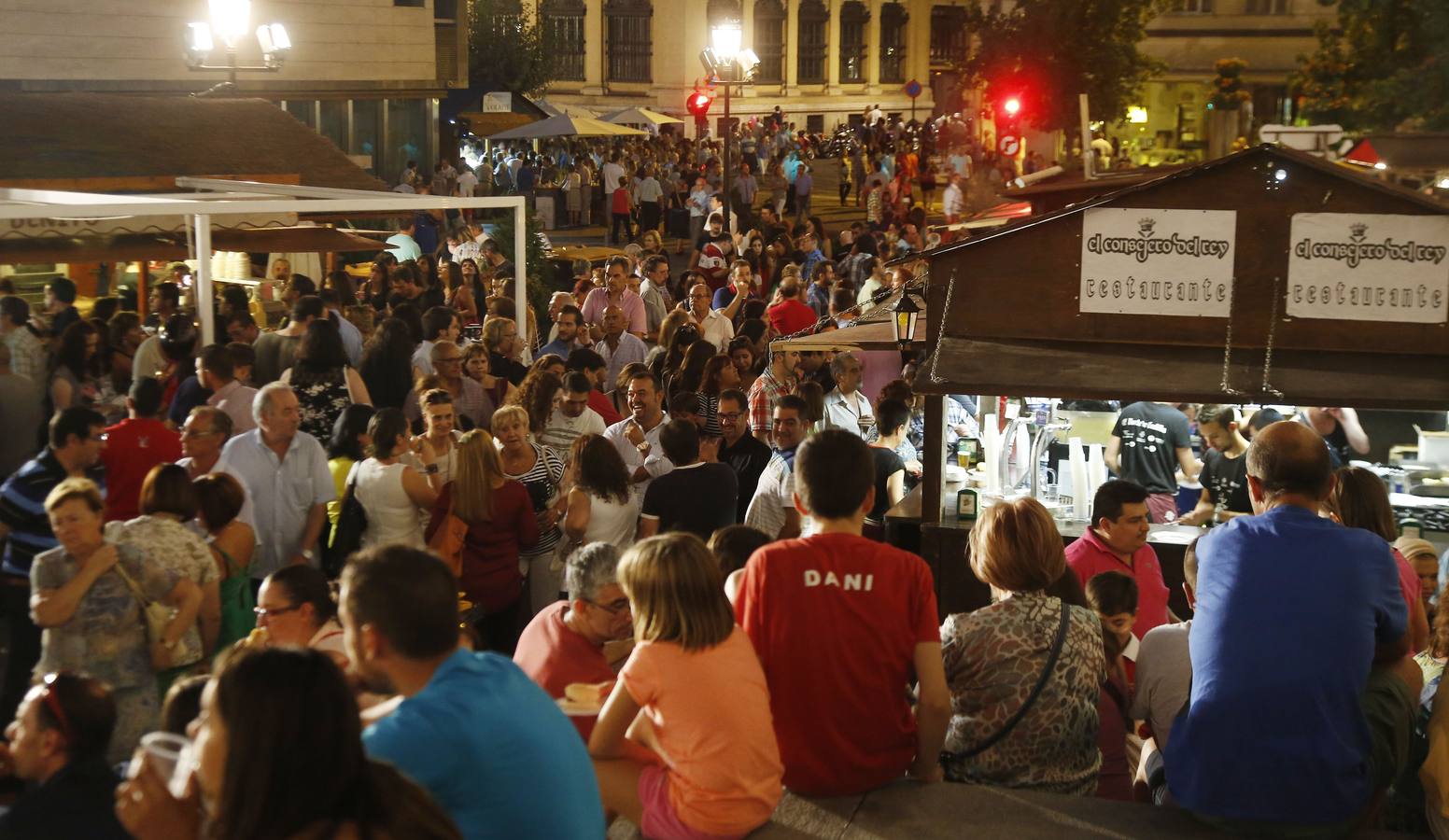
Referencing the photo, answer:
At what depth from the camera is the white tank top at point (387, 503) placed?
22.6ft

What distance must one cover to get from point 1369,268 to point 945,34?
6188cm

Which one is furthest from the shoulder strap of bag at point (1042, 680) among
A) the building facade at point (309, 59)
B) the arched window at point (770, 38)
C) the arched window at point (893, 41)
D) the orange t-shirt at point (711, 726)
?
the arched window at point (893, 41)

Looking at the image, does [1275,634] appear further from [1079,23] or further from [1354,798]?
[1079,23]

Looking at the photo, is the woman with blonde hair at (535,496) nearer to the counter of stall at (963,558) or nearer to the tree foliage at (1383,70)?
the counter of stall at (963,558)

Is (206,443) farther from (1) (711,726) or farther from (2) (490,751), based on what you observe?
(2) (490,751)

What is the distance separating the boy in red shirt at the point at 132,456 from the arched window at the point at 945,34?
60874mm

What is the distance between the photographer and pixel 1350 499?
226 inches

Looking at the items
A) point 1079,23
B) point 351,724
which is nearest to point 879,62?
point 1079,23

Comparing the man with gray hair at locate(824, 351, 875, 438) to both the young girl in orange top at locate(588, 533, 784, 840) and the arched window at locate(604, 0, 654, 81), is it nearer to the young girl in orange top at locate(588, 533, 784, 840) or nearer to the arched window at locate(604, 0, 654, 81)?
the young girl in orange top at locate(588, 533, 784, 840)

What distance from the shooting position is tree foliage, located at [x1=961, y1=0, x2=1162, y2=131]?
34094 mm

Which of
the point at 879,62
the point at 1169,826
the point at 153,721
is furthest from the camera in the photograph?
the point at 879,62

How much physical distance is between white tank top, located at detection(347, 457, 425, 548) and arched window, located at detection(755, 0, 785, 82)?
174 feet

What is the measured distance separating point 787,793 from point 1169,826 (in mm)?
1079

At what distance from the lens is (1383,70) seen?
2639 cm
